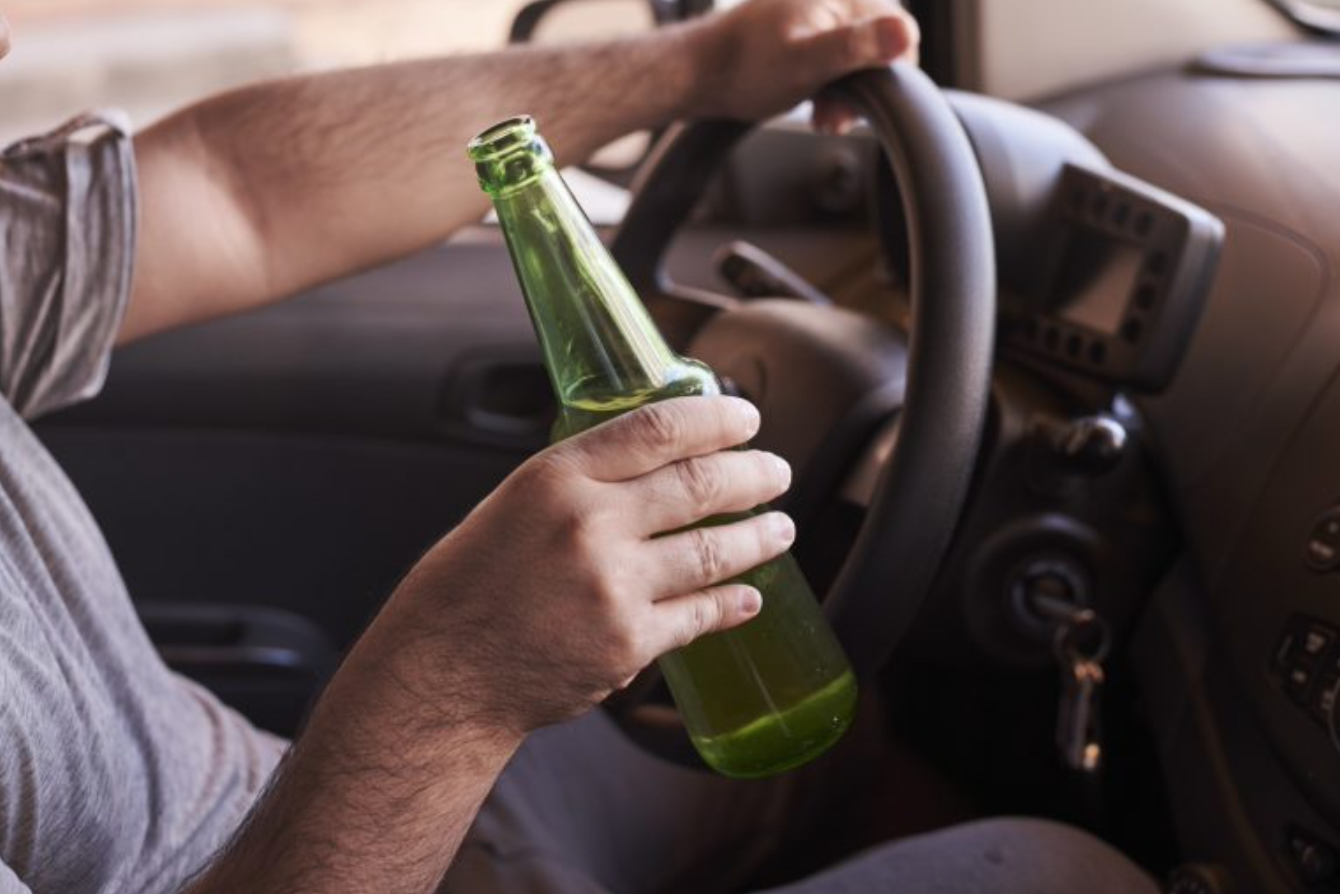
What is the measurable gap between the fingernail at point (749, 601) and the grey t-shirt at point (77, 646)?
38 cm

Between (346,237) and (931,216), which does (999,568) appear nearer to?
(931,216)

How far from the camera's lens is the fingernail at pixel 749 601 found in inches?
32.1

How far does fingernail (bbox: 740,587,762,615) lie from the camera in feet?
2.67

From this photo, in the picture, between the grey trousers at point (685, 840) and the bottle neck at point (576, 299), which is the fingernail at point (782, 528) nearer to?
the bottle neck at point (576, 299)

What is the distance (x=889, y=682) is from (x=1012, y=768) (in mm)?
160

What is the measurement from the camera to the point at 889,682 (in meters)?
1.65

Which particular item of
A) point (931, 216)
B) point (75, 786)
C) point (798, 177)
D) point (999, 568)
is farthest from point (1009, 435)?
point (798, 177)

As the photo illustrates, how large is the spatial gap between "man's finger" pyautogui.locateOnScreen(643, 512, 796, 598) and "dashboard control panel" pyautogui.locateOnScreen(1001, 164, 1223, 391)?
0.48 meters

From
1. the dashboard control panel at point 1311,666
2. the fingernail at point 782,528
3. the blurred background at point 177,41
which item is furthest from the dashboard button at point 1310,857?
the blurred background at point 177,41

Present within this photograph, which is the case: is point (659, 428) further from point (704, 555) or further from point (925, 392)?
point (925, 392)

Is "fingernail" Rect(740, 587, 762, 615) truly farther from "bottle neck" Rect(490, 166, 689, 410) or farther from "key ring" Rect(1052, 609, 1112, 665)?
"key ring" Rect(1052, 609, 1112, 665)

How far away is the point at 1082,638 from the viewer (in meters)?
1.24

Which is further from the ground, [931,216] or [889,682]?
[931,216]

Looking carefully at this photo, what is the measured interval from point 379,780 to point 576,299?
24 centimetres
